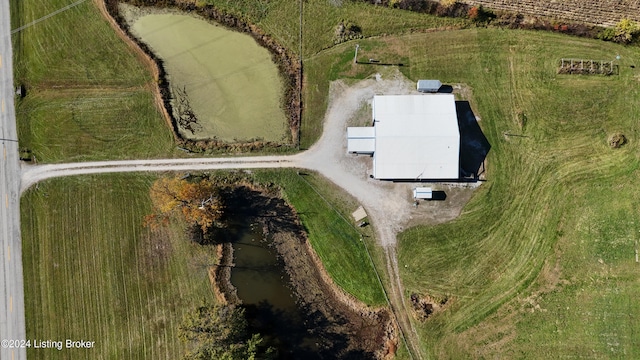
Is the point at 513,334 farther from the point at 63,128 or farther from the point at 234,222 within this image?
the point at 63,128

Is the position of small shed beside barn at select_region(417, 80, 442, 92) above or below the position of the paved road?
above

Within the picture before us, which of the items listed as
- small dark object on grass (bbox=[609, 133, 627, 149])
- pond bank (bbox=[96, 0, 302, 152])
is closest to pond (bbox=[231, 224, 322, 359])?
pond bank (bbox=[96, 0, 302, 152])

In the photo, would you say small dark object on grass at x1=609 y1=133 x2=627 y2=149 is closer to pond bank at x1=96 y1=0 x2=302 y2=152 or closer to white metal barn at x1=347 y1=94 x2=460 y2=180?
white metal barn at x1=347 y1=94 x2=460 y2=180

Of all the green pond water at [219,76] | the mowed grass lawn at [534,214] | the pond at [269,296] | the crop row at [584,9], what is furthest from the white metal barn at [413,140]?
the crop row at [584,9]

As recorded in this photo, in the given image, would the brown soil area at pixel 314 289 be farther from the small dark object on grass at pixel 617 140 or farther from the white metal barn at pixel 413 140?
the small dark object on grass at pixel 617 140

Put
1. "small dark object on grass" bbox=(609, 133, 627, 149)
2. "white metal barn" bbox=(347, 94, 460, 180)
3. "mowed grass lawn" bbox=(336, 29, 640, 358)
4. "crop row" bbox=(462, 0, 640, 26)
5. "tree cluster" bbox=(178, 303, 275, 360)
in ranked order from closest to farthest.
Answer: "tree cluster" bbox=(178, 303, 275, 360) < "mowed grass lawn" bbox=(336, 29, 640, 358) < "white metal barn" bbox=(347, 94, 460, 180) < "small dark object on grass" bbox=(609, 133, 627, 149) < "crop row" bbox=(462, 0, 640, 26)

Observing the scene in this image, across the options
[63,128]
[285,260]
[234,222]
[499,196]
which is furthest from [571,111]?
[63,128]
